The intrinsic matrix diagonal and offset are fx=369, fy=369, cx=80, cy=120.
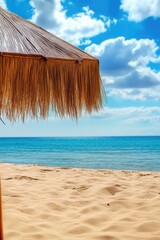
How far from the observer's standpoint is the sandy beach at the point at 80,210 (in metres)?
3.59

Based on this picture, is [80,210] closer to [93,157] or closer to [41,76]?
[41,76]

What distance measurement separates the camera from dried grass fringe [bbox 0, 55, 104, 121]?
223 cm

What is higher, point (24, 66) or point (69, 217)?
point (24, 66)

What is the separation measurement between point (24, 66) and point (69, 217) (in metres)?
2.42

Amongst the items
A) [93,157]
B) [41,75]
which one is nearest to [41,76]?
[41,75]

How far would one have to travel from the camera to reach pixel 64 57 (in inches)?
92.1

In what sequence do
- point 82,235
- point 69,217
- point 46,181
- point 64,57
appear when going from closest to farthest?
point 64,57 → point 82,235 → point 69,217 → point 46,181

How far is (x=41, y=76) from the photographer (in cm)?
231

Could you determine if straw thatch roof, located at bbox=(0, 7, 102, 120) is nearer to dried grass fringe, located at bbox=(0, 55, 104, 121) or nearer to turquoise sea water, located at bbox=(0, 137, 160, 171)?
dried grass fringe, located at bbox=(0, 55, 104, 121)

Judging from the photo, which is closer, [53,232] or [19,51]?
[19,51]

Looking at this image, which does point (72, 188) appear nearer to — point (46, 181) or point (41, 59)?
point (46, 181)

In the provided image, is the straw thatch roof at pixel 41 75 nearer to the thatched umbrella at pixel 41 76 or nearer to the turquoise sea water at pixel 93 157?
the thatched umbrella at pixel 41 76

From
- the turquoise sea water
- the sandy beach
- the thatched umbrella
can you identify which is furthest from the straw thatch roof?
the turquoise sea water

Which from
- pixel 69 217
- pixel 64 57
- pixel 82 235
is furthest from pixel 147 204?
pixel 64 57
